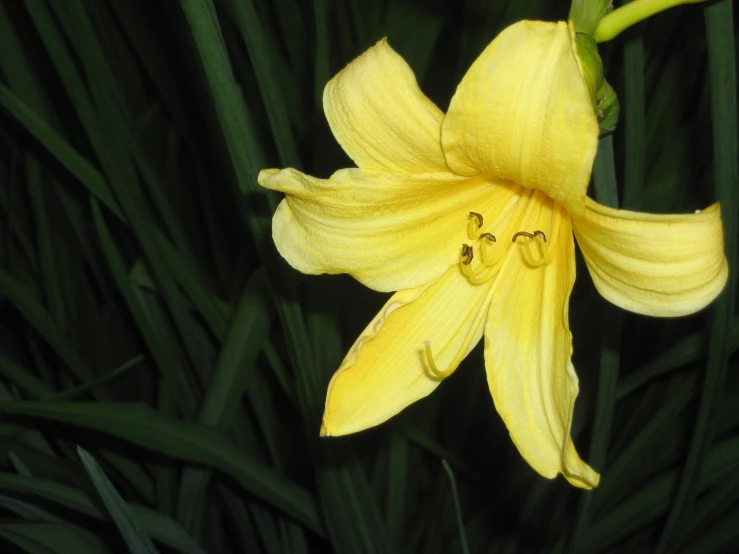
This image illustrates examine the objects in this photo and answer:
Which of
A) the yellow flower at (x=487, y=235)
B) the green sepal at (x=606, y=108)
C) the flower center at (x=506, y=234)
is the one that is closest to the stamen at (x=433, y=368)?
the yellow flower at (x=487, y=235)

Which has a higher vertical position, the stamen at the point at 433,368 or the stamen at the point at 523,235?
the stamen at the point at 523,235

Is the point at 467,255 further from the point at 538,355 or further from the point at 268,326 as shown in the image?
the point at 268,326

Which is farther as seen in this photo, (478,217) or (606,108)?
(478,217)

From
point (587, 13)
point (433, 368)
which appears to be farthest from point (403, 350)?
point (587, 13)

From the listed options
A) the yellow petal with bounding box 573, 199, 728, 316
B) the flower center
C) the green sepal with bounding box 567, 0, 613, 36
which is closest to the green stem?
the green sepal with bounding box 567, 0, 613, 36

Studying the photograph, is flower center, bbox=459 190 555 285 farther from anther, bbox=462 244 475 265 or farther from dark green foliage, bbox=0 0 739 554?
dark green foliage, bbox=0 0 739 554

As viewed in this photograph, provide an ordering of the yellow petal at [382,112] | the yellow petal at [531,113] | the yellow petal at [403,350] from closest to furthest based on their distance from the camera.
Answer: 1. the yellow petal at [531,113]
2. the yellow petal at [382,112]
3. the yellow petal at [403,350]

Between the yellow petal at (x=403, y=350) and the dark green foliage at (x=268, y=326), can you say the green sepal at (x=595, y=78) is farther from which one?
the yellow petal at (x=403, y=350)

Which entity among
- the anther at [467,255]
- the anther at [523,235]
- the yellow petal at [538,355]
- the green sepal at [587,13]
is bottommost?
the yellow petal at [538,355]
